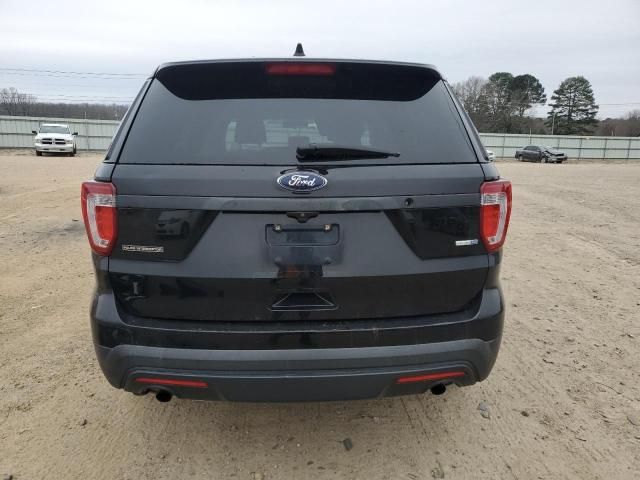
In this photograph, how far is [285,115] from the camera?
2148 millimetres

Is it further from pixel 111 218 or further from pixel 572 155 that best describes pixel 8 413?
pixel 572 155

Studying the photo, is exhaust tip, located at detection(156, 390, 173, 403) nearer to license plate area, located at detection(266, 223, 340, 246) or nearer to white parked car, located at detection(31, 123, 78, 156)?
license plate area, located at detection(266, 223, 340, 246)

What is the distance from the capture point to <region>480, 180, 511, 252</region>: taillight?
79.4 inches

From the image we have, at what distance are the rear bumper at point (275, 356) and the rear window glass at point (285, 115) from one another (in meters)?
0.71

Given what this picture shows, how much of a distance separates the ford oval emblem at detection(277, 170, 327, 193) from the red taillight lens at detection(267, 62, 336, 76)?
0.57 m

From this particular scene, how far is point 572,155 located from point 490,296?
56170 millimetres

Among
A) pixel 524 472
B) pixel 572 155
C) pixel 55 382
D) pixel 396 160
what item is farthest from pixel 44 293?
pixel 572 155

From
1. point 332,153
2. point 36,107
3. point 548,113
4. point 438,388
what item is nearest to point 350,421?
point 438,388

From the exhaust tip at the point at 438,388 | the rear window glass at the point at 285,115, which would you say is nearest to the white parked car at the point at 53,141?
the rear window glass at the point at 285,115

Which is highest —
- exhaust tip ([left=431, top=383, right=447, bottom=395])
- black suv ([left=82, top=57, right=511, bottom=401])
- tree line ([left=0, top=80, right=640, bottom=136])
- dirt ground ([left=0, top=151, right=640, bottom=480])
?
tree line ([left=0, top=80, right=640, bottom=136])

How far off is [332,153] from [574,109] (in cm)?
8859

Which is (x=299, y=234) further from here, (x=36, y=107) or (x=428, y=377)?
(x=36, y=107)

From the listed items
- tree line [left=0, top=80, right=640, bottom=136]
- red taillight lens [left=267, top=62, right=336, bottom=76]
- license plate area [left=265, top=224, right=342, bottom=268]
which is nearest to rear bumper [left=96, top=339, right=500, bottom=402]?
license plate area [left=265, top=224, right=342, bottom=268]

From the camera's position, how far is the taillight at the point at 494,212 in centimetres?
202
